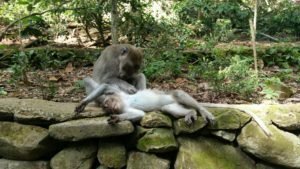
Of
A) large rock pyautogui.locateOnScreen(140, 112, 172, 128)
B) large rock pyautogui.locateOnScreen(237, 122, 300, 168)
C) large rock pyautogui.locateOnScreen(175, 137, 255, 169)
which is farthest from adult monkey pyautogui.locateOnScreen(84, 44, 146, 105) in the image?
large rock pyautogui.locateOnScreen(237, 122, 300, 168)

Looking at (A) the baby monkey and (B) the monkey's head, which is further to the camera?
(B) the monkey's head

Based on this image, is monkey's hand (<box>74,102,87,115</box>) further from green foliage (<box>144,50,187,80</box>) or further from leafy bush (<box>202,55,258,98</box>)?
green foliage (<box>144,50,187,80</box>)

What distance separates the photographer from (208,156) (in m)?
5.10

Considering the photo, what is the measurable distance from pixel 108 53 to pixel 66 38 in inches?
185

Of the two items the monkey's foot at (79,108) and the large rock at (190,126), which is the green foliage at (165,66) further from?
the monkey's foot at (79,108)

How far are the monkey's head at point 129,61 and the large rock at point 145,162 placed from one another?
0.89 meters

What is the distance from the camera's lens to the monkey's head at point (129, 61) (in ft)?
17.4

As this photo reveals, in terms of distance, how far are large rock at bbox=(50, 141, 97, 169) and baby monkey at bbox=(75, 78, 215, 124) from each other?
1.34 ft

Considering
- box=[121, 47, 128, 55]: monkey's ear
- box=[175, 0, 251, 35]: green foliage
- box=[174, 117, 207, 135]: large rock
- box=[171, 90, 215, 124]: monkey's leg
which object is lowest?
box=[174, 117, 207, 135]: large rock

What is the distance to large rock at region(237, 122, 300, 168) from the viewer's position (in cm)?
504

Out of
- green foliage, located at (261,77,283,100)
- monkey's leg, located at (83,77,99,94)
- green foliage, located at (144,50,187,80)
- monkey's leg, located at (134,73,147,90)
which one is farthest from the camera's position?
green foliage, located at (144,50,187,80)

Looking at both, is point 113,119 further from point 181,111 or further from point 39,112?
point 39,112

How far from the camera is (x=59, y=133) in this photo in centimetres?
484

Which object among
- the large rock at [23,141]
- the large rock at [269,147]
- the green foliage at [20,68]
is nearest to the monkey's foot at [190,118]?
the large rock at [269,147]
